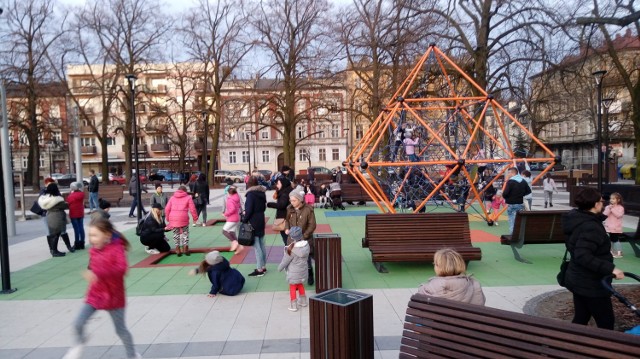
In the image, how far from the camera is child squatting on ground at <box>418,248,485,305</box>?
3566 millimetres

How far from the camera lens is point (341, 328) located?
356cm

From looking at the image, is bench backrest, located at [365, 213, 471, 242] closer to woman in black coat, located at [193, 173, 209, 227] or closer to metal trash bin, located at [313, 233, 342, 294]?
metal trash bin, located at [313, 233, 342, 294]

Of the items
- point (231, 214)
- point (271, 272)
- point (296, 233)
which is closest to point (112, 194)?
point (231, 214)

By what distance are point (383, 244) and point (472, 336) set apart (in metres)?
5.31

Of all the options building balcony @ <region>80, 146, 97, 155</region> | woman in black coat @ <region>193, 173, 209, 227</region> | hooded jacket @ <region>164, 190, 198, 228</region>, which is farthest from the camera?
building balcony @ <region>80, 146, 97, 155</region>

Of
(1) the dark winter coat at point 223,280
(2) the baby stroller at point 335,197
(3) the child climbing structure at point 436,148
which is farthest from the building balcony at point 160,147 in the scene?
(1) the dark winter coat at point 223,280

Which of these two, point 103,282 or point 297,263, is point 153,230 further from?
point 103,282

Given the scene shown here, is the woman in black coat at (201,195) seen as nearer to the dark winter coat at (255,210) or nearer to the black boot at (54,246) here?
the black boot at (54,246)

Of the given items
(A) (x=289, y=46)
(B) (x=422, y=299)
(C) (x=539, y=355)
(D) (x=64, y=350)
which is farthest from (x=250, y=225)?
(A) (x=289, y=46)

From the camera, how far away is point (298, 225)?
705cm

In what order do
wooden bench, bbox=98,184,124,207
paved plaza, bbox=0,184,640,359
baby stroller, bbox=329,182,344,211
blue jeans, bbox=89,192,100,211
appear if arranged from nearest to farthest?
1. paved plaza, bbox=0,184,640,359
2. blue jeans, bbox=89,192,100,211
3. baby stroller, bbox=329,182,344,211
4. wooden bench, bbox=98,184,124,207

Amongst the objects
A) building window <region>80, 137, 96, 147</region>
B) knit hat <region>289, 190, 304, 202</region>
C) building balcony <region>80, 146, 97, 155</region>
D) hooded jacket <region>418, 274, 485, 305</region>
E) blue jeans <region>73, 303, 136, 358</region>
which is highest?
building window <region>80, 137, 96, 147</region>

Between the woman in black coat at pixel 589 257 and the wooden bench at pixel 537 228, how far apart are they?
4648 millimetres

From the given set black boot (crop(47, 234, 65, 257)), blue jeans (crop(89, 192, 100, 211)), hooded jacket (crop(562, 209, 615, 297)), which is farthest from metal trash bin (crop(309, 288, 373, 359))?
blue jeans (crop(89, 192, 100, 211))
